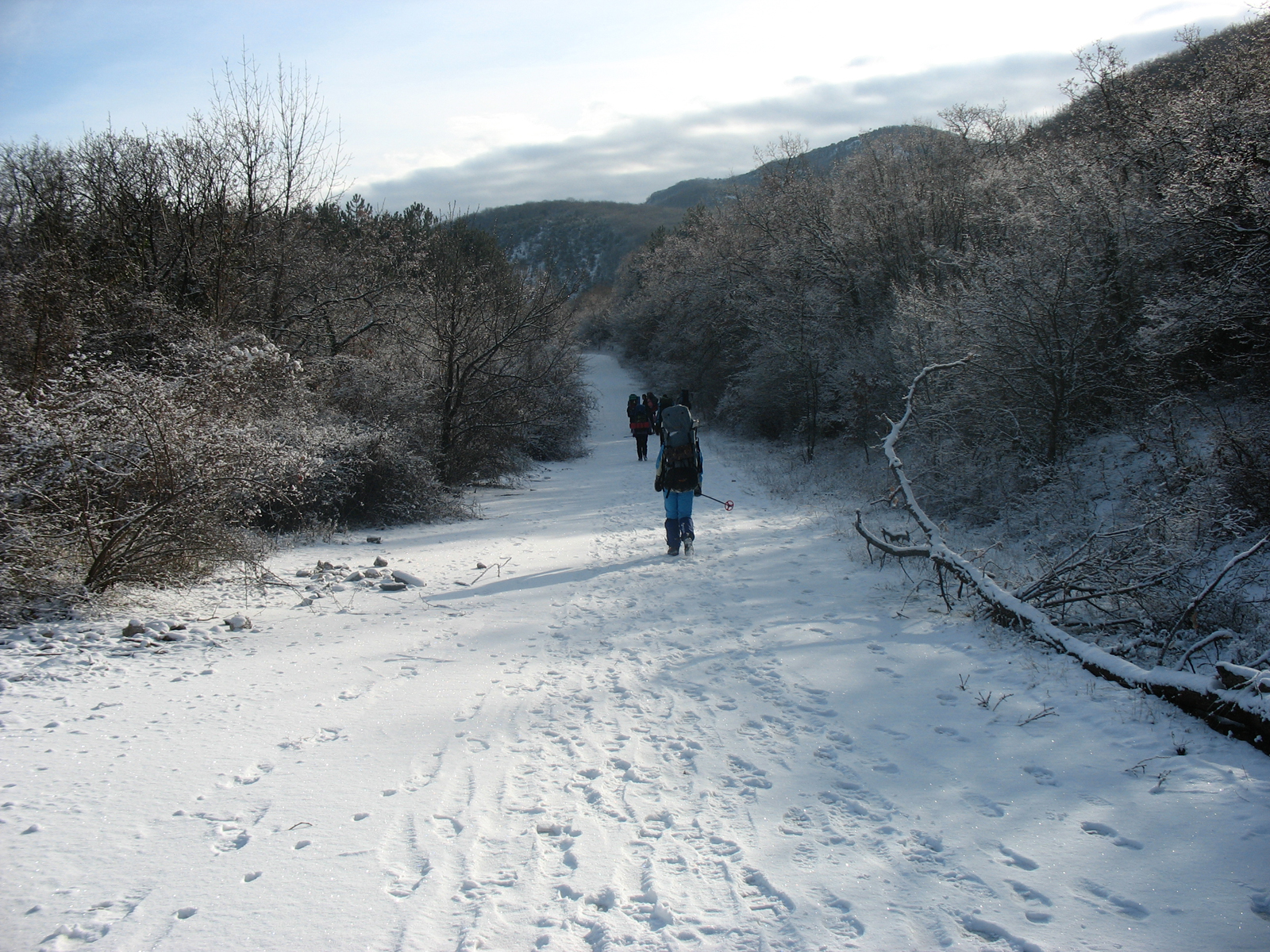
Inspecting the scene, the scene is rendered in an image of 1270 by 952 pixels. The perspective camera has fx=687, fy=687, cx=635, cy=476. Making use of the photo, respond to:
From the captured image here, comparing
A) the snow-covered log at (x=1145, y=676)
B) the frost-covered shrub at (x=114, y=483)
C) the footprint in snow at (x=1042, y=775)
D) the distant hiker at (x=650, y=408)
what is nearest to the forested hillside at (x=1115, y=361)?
the snow-covered log at (x=1145, y=676)

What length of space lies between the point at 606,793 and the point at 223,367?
7731 mm

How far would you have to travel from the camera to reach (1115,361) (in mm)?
11664

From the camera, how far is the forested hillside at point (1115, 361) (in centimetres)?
639

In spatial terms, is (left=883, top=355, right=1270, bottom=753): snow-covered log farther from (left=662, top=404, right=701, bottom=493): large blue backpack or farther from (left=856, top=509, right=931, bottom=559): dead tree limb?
(left=662, top=404, right=701, bottom=493): large blue backpack

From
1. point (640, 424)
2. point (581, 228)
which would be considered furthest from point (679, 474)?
point (581, 228)

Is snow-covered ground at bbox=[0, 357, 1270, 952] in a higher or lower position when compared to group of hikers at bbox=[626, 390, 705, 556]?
lower

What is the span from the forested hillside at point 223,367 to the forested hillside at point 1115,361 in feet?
25.9

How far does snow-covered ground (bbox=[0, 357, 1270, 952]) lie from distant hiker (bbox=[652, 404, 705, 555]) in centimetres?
291

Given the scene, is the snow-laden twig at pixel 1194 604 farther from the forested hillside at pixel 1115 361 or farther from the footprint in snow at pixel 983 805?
the footprint in snow at pixel 983 805

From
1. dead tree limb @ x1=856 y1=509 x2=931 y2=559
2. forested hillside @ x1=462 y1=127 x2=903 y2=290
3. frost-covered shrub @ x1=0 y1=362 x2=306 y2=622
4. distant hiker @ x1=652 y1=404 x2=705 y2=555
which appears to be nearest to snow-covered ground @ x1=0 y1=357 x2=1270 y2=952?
frost-covered shrub @ x1=0 y1=362 x2=306 y2=622

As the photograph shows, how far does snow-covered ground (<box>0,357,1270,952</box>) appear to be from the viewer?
9.36ft

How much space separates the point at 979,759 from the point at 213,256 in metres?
15.8

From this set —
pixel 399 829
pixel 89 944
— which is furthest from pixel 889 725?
pixel 89 944

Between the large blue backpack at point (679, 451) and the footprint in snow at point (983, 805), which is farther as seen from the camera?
the large blue backpack at point (679, 451)
